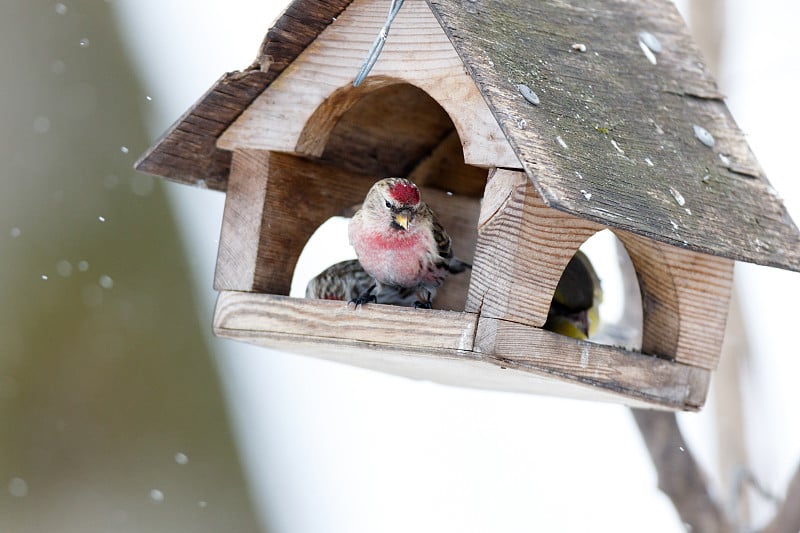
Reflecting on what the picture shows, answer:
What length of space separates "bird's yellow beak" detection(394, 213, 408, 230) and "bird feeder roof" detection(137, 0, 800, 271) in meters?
0.59

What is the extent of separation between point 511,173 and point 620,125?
19.4 inches

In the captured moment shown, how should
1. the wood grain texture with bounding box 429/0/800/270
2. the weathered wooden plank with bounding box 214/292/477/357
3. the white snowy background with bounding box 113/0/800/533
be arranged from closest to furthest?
the wood grain texture with bounding box 429/0/800/270
the weathered wooden plank with bounding box 214/292/477/357
the white snowy background with bounding box 113/0/800/533

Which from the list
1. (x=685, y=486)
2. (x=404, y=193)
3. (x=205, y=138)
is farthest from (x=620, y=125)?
(x=685, y=486)

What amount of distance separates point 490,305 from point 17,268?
12.5ft

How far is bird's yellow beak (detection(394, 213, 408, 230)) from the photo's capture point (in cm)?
304

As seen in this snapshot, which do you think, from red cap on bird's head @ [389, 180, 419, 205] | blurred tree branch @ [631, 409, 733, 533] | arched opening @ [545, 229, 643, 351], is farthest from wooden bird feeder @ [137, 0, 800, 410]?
blurred tree branch @ [631, 409, 733, 533]

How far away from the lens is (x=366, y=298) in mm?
2916

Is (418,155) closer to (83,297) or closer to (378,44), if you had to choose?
(378,44)

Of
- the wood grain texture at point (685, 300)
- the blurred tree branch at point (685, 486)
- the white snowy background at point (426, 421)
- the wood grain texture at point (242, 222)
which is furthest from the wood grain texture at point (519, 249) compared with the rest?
the white snowy background at point (426, 421)

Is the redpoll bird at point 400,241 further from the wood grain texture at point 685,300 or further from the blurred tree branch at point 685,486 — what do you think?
the blurred tree branch at point 685,486

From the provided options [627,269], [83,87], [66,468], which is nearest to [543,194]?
[627,269]

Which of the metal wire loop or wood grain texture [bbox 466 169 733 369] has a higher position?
the metal wire loop

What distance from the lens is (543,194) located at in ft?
6.92

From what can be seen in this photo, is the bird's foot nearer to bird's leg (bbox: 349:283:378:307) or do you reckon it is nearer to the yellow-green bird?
bird's leg (bbox: 349:283:378:307)
